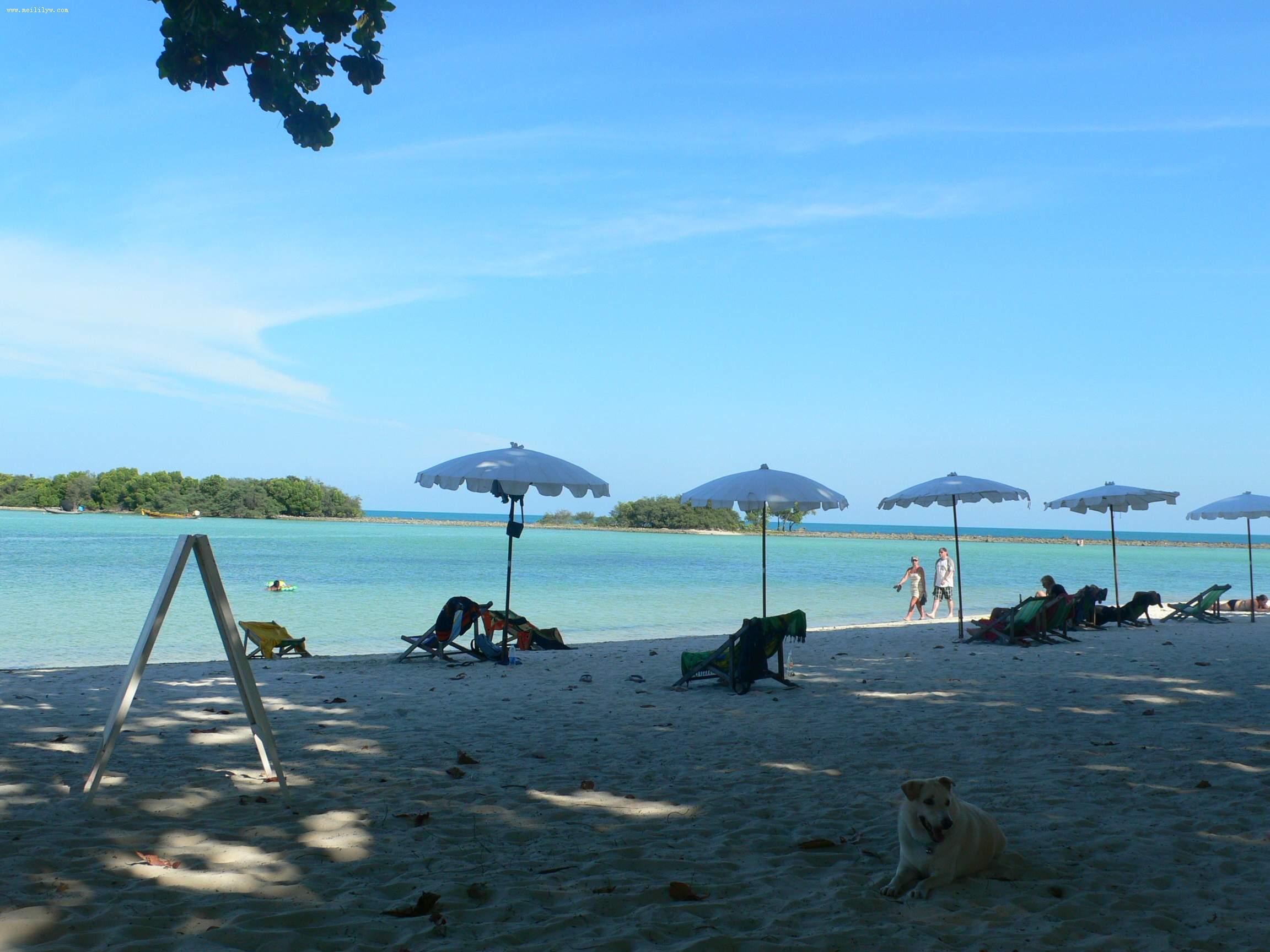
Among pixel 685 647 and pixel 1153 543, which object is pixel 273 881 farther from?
pixel 1153 543

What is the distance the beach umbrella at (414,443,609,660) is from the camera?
933 centimetres

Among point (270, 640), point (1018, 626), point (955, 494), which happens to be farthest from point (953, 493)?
point (270, 640)

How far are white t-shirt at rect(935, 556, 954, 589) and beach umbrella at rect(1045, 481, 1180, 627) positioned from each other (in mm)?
3109

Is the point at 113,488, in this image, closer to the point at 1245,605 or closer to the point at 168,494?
the point at 168,494

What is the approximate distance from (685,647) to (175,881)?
943 cm

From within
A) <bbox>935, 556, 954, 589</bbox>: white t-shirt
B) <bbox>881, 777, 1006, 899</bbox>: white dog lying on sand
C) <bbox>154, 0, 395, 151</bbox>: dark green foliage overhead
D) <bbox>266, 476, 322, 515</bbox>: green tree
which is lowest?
<bbox>881, 777, 1006, 899</bbox>: white dog lying on sand

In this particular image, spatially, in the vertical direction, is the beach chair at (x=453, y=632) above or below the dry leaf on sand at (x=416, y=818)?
above

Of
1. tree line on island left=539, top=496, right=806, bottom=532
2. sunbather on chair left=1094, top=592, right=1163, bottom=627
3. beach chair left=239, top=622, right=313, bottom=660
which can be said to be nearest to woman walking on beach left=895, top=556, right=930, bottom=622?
sunbather on chair left=1094, top=592, right=1163, bottom=627

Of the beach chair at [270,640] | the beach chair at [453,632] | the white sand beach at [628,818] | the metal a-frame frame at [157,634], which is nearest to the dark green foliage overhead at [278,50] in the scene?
the metal a-frame frame at [157,634]

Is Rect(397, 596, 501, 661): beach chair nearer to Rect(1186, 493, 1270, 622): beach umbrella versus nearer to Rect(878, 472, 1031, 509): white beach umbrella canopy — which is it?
Rect(878, 472, 1031, 509): white beach umbrella canopy

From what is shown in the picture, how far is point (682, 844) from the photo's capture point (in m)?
3.55

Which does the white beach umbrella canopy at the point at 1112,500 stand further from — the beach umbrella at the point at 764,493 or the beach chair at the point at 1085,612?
the beach umbrella at the point at 764,493

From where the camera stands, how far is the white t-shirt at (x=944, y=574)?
17.9 meters

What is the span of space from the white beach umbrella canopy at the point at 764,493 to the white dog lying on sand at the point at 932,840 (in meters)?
7.17
